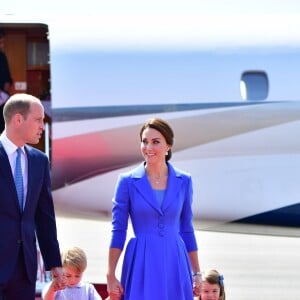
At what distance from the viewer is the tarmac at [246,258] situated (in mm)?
6734

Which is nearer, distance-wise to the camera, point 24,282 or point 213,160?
point 24,282

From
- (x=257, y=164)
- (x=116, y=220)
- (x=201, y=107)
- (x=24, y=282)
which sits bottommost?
(x=24, y=282)

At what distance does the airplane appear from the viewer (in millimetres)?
6719

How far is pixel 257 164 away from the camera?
672 centimetres

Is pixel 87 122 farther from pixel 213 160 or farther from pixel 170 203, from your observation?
pixel 170 203

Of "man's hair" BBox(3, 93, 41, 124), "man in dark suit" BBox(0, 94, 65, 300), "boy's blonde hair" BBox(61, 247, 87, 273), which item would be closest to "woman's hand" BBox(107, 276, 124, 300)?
"man in dark suit" BBox(0, 94, 65, 300)

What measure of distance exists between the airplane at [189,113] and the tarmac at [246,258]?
0.43 ft

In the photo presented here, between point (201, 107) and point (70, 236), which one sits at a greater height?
point (201, 107)

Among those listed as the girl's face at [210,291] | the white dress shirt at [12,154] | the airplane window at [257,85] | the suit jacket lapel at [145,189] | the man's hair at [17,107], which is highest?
the airplane window at [257,85]

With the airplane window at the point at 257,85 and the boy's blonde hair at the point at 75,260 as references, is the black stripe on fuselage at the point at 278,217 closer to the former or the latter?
the airplane window at the point at 257,85

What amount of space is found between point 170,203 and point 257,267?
2.24 m

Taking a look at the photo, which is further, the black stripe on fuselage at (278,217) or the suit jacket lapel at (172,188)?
the black stripe on fuselage at (278,217)

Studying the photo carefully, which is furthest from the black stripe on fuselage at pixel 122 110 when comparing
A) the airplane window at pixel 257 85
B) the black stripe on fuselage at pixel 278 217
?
the black stripe on fuselage at pixel 278 217

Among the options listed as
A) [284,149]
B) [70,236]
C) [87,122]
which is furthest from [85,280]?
[284,149]
